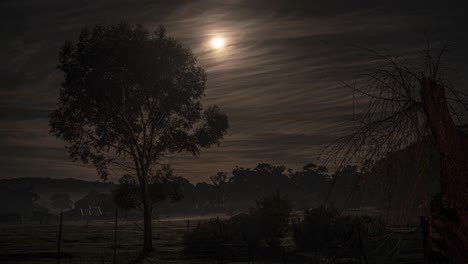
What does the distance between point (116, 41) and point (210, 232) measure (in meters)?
21.9

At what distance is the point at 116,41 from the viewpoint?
4769 cm

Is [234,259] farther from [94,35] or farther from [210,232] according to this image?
[94,35]

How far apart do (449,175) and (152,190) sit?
46.5 m

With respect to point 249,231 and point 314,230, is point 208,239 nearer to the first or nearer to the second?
point 249,231

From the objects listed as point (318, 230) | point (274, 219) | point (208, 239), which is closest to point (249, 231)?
point (274, 219)

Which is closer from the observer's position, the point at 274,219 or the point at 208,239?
the point at 208,239

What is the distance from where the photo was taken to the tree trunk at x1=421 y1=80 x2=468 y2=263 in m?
5.44

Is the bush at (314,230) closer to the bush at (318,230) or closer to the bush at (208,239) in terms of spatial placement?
the bush at (318,230)

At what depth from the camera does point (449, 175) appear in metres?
5.51

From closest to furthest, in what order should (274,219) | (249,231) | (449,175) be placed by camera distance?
(449,175)
(274,219)
(249,231)

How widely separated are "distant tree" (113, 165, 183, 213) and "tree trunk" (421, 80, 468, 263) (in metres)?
45.6

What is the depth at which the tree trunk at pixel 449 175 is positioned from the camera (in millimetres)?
5441

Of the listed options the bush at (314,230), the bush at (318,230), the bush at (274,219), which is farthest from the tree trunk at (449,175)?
the bush at (274,219)

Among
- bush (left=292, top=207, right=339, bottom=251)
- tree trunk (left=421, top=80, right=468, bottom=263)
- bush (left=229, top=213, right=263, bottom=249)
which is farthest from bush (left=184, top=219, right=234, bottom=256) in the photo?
tree trunk (left=421, top=80, right=468, bottom=263)
